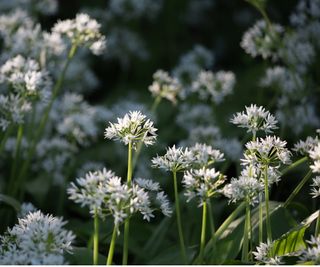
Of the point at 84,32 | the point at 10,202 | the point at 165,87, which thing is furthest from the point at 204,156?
the point at 165,87

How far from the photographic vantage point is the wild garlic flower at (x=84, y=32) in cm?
289

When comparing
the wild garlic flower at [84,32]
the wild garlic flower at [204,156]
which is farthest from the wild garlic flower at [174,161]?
the wild garlic flower at [84,32]

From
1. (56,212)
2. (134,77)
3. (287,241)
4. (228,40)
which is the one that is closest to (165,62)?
(134,77)

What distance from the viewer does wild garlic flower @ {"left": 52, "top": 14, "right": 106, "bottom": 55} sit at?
9.47ft

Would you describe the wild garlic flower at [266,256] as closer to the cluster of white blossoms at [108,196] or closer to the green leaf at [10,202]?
the cluster of white blossoms at [108,196]

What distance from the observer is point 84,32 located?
2.91 m

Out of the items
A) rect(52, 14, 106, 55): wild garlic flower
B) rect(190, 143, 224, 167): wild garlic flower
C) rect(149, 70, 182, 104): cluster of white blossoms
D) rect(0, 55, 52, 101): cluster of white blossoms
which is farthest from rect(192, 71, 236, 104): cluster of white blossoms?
rect(190, 143, 224, 167): wild garlic flower

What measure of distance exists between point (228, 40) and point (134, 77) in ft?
3.86

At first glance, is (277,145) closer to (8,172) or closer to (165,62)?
(8,172)

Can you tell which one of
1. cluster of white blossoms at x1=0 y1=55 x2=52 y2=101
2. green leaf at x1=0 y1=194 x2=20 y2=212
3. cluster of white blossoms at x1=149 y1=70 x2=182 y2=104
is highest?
cluster of white blossoms at x1=149 y1=70 x2=182 y2=104

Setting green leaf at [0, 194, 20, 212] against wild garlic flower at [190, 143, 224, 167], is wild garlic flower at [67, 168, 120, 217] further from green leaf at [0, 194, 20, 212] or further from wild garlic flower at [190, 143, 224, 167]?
green leaf at [0, 194, 20, 212]

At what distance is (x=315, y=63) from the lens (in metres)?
3.63

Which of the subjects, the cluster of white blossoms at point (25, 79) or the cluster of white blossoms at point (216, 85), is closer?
the cluster of white blossoms at point (25, 79)

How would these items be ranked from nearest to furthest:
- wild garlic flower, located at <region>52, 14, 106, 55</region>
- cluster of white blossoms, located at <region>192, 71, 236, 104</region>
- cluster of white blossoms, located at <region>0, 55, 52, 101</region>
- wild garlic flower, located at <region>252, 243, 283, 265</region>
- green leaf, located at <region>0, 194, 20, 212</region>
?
wild garlic flower, located at <region>252, 243, 283, 265</region>, green leaf, located at <region>0, 194, 20, 212</region>, cluster of white blossoms, located at <region>0, 55, 52, 101</region>, wild garlic flower, located at <region>52, 14, 106, 55</region>, cluster of white blossoms, located at <region>192, 71, 236, 104</region>
